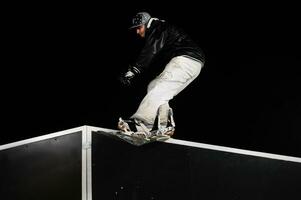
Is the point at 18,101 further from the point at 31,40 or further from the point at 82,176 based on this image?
the point at 82,176

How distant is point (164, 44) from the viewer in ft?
7.94

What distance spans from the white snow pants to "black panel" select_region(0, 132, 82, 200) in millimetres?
504

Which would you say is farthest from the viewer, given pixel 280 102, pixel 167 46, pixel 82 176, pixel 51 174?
pixel 280 102

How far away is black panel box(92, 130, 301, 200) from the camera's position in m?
1.54

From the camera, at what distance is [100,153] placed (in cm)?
216

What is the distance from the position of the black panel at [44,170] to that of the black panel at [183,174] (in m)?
0.12

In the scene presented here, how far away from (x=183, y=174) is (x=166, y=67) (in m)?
0.86

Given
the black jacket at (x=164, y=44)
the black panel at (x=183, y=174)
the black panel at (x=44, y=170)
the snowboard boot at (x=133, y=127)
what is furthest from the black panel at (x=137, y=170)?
the black jacket at (x=164, y=44)

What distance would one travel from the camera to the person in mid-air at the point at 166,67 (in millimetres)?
2400

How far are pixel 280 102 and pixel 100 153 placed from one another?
1338 mm

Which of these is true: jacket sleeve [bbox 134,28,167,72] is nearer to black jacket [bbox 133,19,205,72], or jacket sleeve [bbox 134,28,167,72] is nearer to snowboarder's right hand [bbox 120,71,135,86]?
black jacket [bbox 133,19,205,72]

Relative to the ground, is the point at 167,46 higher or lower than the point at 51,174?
higher

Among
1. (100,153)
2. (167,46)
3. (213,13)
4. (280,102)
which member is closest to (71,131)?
(100,153)

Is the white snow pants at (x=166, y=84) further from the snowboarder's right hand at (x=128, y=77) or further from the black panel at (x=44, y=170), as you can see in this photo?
the black panel at (x=44, y=170)
